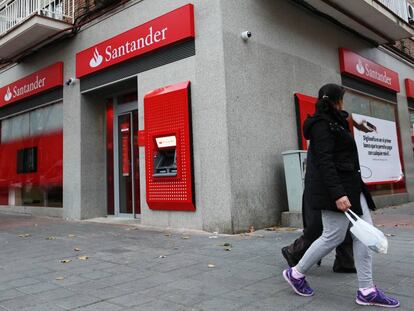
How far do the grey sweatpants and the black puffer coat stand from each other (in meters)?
0.09

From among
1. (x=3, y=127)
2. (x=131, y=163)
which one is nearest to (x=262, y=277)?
(x=131, y=163)

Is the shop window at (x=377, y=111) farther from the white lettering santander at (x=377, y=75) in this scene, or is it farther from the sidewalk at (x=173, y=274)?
the sidewalk at (x=173, y=274)

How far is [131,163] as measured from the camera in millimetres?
9977

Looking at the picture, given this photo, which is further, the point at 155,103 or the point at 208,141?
the point at 155,103

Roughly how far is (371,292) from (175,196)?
4.95 meters

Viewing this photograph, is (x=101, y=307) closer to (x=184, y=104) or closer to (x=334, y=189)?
(x=334, y=189)

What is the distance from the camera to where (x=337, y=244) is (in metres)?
3.48

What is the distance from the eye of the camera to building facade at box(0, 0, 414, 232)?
24.8ft

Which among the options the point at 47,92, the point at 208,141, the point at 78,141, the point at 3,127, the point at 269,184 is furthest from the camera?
the point at 3,127

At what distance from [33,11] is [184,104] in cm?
630

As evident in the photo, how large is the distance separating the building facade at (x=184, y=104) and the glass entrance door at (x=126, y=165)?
41 mm

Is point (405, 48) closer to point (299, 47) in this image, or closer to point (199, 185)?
point (299, 47)

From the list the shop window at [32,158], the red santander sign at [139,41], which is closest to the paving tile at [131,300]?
the red santander sign at [139,41]

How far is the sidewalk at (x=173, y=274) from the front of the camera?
11.5 feet
